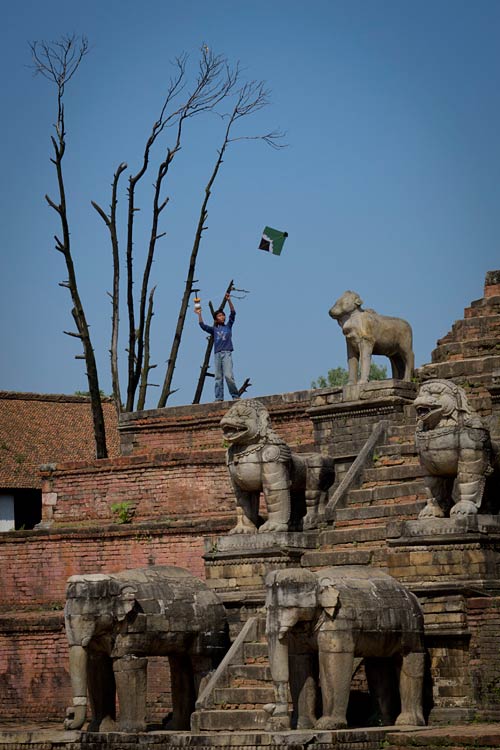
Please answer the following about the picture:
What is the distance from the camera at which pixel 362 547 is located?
23.9m

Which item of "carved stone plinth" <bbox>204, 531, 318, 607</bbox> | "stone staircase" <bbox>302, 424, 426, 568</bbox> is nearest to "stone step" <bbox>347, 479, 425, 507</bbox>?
"stone staircase" <bbox>302, 424, 426, 568</bbox>

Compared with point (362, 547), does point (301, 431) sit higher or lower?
higher

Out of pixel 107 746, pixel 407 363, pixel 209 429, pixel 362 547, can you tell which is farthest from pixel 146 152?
pixel 107 746

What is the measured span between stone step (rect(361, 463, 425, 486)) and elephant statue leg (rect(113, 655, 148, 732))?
14.7 ft

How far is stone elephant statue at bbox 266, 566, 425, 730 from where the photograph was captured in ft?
68.3

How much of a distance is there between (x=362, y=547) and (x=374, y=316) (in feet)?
14.6

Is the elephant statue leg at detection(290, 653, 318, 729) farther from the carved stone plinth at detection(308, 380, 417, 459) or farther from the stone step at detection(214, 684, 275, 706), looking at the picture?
the carved stone plinth at detection(308, 380, 417, 459)

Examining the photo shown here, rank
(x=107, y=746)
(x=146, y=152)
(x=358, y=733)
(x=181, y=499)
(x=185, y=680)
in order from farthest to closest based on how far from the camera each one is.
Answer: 1. (x=146, y=152)
2. (x=181, y=499)
3. (x=185, y=680)
4. (x=107, y=746)
5. (x=358, y=733)

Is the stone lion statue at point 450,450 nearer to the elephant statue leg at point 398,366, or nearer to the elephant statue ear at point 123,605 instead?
the elephant statue ear at point 123,605

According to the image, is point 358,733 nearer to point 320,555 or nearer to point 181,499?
point 320,555

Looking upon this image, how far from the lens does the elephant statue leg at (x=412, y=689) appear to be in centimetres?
2131

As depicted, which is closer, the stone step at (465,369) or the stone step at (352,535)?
→ the stone step at (352,535)

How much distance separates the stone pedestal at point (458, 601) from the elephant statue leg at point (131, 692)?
3.19 meters

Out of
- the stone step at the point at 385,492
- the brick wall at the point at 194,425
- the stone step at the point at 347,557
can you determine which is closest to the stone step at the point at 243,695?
the stone step at the point at 347,557
